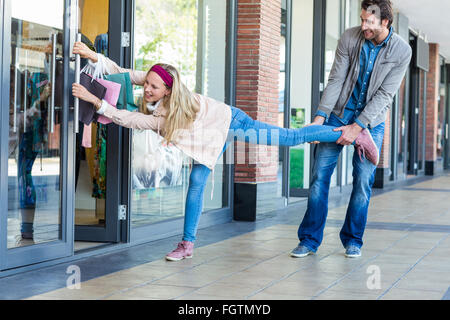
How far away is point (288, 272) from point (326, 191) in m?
0.80

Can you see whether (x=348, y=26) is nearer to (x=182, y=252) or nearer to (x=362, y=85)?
(x=362, y=85)

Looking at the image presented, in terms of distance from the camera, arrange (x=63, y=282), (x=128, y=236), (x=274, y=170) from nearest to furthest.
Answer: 1. (x=63, y=282)
2. (x=128, y=236)
3. (x=274, y=170)

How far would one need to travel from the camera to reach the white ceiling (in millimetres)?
12719

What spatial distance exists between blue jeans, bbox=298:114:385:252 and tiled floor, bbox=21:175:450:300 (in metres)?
0.16

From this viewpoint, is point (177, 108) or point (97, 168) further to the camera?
point (97, 168)

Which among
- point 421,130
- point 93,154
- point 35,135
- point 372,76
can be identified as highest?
point 421,130

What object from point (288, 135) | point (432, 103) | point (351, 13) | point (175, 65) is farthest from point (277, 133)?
point (432, 103)

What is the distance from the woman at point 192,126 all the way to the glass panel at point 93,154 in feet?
3.53

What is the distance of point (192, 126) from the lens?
4.24 m

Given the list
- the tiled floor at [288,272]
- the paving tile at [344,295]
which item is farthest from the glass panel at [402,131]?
the paving tile at [344,295]
